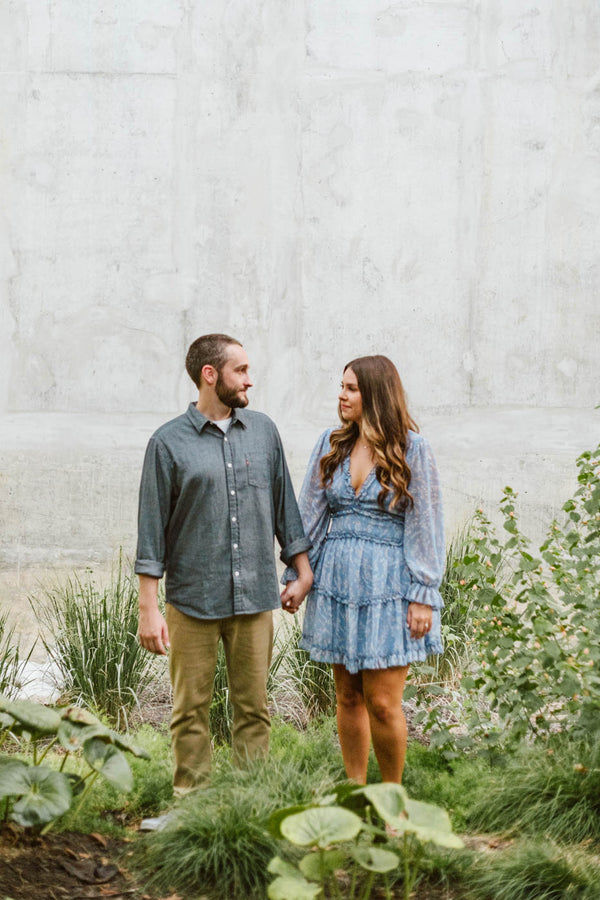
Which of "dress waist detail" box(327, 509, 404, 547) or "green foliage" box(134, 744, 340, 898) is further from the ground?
"dress waist detail" box(327, 509, 404, 547)

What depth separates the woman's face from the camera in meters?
3.87

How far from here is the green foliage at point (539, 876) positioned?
10.2 ft

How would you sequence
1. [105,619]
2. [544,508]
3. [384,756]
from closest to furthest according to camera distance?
[384,756] < [105,619] < [544,508]

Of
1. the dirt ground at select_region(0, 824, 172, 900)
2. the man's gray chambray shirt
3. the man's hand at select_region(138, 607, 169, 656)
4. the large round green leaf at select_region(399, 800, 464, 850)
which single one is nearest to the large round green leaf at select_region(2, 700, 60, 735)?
the dirt ground at select_region(0, 824, 172, 900)

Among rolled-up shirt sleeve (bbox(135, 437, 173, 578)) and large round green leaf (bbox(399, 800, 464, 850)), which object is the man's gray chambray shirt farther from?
large round green leaf (bbox(399, 800, 464, 850))

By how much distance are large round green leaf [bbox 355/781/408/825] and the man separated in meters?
1.29

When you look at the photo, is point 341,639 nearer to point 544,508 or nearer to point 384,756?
point 384,756

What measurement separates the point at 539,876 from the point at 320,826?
995 millimetres

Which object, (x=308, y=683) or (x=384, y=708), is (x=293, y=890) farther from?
(x=308, y=683)

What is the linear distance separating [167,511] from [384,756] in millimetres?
1243

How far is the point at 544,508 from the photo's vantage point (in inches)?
284

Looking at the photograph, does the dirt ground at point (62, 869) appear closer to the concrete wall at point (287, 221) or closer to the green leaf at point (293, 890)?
the green leaf at point (293, 890)

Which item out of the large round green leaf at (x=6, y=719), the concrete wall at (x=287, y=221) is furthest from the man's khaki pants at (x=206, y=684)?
the concrete wall at (x=287, y=221)

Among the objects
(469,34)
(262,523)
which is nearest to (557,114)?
(469,34)
